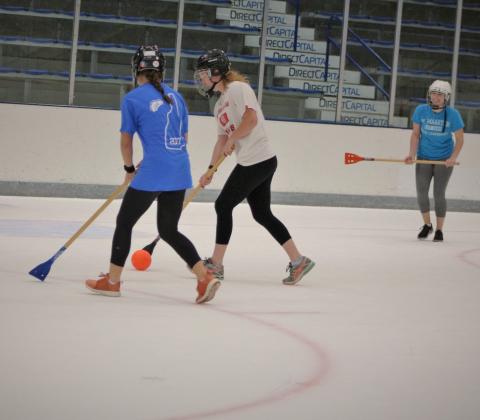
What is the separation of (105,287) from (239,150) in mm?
998

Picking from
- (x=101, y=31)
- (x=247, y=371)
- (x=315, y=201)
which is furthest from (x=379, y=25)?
(x=247, y=371)

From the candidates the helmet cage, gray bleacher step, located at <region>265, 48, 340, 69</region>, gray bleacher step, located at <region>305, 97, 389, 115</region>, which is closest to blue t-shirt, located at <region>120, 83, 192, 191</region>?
the helmet cage

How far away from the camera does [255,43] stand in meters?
9.72

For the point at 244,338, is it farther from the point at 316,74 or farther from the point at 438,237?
the point at 316,74

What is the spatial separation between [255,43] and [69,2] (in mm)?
1727

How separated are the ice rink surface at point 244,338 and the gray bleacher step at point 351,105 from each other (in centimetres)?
385

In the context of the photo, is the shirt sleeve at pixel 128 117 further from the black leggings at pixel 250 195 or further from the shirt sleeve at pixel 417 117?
the shirt sleeve at pixel 417 117

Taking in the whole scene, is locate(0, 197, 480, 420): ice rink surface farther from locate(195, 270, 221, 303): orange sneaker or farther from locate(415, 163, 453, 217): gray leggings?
locate(415, 163, 453, 217): gray leggings

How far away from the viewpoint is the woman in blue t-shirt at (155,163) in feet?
13.1

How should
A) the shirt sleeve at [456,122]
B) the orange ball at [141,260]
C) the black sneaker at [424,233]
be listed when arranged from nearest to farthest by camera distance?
the orange ball at [141,260]
the shirt sleeve at [456,122]
the black sneaker at [424,233]

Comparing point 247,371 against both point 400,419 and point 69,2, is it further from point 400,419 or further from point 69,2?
point 69,2

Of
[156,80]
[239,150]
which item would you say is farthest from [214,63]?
[156,80]

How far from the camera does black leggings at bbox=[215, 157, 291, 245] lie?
4688 millimetres

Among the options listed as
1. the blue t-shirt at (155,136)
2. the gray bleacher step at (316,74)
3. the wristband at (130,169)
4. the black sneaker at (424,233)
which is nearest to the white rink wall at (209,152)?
the gray bleacher step at (316,74)
